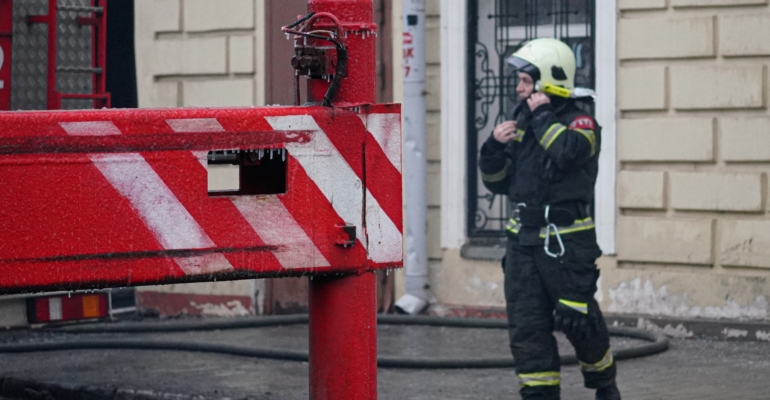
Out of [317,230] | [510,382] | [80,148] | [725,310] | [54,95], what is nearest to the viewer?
[80,148]

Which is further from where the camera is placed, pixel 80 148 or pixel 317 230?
pixel 317 230

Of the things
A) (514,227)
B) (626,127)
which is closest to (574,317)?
(514,227)

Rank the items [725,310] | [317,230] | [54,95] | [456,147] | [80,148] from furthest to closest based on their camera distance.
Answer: [456,147], [725,310], [54,95], [317,230], [80,148]

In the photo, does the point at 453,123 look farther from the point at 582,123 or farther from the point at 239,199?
the point at 239,199

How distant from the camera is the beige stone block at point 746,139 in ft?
26.3

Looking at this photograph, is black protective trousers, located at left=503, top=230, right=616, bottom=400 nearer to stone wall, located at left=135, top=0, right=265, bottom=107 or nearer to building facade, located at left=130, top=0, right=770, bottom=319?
building facade, located at left=130, top=0, right=770, bottom=319

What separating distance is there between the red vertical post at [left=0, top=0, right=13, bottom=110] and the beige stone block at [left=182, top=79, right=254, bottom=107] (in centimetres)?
436

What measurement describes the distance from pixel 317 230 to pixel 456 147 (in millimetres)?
6593

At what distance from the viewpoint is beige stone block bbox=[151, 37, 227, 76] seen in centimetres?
991

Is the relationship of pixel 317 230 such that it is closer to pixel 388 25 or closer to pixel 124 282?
pixel 124 282

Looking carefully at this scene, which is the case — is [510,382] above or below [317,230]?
below

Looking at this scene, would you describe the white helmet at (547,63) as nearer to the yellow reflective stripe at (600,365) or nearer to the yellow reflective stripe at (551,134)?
the yellow reflective stripe at (551,134)

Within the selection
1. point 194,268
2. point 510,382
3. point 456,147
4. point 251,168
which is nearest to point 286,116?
point 251,168

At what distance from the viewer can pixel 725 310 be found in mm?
8141
